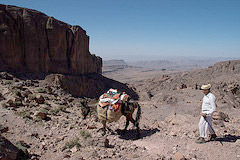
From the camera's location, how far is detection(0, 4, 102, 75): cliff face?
58.3ft

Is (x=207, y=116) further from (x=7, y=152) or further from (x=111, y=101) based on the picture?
(x=7, y=152)

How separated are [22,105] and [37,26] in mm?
14823

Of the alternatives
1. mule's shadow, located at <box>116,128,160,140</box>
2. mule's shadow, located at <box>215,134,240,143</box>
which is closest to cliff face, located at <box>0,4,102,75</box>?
mule's shadow, located at <box>116,128,160,140</box>

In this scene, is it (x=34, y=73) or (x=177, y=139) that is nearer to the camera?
(x=177, y=139)

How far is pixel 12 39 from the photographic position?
59.4 feet

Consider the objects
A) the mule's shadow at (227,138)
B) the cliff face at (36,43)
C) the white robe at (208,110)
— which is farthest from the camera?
the cliff face at (36,43)

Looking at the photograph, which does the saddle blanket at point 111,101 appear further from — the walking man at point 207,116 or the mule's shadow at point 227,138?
the mule's shadow at point 227,138

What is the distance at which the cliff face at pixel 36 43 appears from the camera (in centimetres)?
1777

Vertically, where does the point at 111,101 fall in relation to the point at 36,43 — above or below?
below

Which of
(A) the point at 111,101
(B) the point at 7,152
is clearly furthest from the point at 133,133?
(B) the point at 7,152

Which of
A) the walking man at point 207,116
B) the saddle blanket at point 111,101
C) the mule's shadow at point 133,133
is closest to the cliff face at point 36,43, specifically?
the saddle blanket at point 111,101

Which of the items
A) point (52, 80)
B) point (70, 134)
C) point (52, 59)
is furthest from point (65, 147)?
point (52, 59)

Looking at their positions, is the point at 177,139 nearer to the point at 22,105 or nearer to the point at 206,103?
the point at 206,103

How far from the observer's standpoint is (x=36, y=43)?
20234mm
